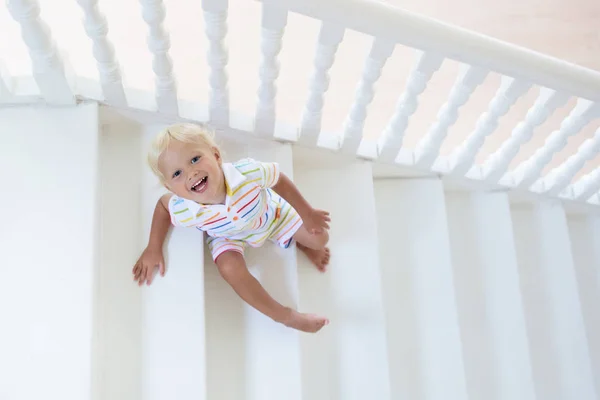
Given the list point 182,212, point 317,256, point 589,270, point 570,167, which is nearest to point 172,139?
point 182,212

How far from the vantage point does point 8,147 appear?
5.64 ft

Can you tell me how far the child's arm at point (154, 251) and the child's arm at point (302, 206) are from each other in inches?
11.3

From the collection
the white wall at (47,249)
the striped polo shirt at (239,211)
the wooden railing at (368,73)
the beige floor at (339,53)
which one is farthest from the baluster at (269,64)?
the beige floor at (339,53)

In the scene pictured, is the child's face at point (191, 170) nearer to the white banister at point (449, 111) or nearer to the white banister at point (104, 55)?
the white banister at point (104, 55)

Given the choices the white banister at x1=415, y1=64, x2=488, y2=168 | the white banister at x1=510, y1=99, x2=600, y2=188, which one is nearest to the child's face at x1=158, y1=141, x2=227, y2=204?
the white banister at x1=415, y1=64, x2=488, y2=168

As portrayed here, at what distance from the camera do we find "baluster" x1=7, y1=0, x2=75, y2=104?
1447 mm

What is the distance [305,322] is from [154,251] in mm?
417

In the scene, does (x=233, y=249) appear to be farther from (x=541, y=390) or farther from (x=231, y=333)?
(x=541, y=390)

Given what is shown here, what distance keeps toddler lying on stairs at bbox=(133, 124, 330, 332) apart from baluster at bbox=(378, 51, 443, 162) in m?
0.30

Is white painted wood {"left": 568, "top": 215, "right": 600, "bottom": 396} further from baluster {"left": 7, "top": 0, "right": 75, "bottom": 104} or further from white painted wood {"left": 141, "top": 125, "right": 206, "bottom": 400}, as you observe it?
baluster {"left": 7, "top": 0, "right": 75, "bottom": 104}

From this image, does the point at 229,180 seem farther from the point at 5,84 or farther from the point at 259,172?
the point at 5,84

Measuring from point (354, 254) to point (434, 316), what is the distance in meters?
0.30

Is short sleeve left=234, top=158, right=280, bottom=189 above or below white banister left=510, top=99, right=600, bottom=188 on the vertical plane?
below

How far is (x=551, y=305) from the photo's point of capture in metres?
2.16
